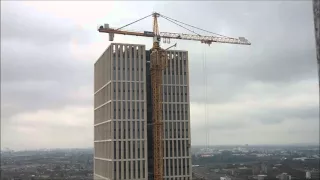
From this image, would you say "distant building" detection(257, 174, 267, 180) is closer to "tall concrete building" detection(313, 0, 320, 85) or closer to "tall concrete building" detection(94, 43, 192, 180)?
"tall concrete building" detection(94, 43, 192, 180)

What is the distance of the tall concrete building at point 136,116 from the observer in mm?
78688

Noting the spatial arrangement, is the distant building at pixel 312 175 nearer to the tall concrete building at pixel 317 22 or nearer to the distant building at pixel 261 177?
the distant building at pixel 261 177

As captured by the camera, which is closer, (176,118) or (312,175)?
(176,118)

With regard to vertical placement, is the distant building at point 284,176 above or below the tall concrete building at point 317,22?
below

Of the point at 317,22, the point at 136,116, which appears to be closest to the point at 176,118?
the point at 136,116

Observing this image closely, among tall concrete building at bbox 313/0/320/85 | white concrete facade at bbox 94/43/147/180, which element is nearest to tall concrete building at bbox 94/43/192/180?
white concrete facade at bbox 94/43/147/180

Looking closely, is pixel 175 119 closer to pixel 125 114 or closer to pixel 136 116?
pixel 136 116

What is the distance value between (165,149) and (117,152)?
444 inches

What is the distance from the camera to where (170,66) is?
8669cm

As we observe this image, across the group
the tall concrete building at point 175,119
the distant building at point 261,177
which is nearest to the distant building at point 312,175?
the distant building at point 261,177

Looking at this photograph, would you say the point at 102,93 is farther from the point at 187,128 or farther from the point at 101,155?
the point at 187,128

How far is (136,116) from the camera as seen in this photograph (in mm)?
80812

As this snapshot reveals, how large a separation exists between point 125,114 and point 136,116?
8.14 feet

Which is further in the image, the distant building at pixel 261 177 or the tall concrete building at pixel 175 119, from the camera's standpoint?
the distant building at pixel 261 177
